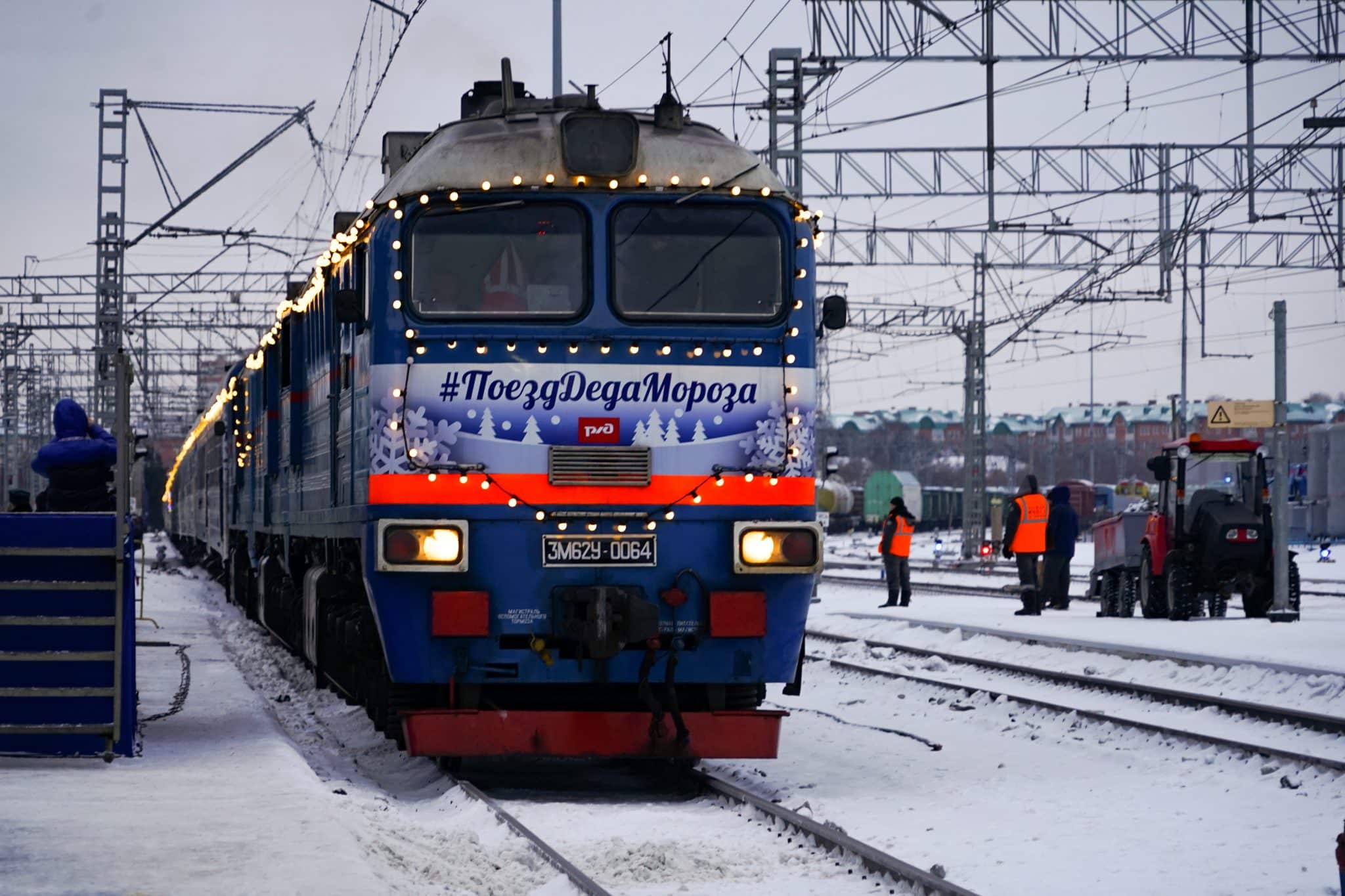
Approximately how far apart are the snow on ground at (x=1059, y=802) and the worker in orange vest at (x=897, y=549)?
1243 cm

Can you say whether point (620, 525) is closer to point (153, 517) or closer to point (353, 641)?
point (353, 641)

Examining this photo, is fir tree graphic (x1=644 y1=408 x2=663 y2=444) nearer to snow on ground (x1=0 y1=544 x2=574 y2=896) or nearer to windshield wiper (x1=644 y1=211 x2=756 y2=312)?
windshield wiper (x1=644 y1=211 x2=756 y2=312)

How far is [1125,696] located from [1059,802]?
5.45 metres

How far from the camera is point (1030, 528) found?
2484cm

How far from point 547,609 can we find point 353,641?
2.14 metres

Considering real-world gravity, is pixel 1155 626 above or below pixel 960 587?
above

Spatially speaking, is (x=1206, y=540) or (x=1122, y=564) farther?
(x=1122, y=564)

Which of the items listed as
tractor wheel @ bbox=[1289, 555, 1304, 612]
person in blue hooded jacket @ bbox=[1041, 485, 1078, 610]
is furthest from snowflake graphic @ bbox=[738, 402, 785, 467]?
person in blue hooded jacket @ bbox=[1041, 485, 1078, 610]

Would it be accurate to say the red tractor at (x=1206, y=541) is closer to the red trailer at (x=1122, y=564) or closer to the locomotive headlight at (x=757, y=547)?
the red trailer at (x=1122, y=564)

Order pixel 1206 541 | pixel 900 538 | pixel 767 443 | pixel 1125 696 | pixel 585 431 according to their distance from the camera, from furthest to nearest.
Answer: pixel 900 538 → pixel 1206 541 → pixel 1125 696 → pixel 767 443 → pixel 585 431

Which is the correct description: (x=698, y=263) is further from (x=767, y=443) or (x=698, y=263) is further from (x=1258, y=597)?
(x=1258, y=597)

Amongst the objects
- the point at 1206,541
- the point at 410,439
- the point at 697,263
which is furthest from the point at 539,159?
the point at 1206,541

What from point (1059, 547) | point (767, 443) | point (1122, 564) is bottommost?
point (1122, 564)

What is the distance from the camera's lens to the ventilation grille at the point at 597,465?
32.5 feet
